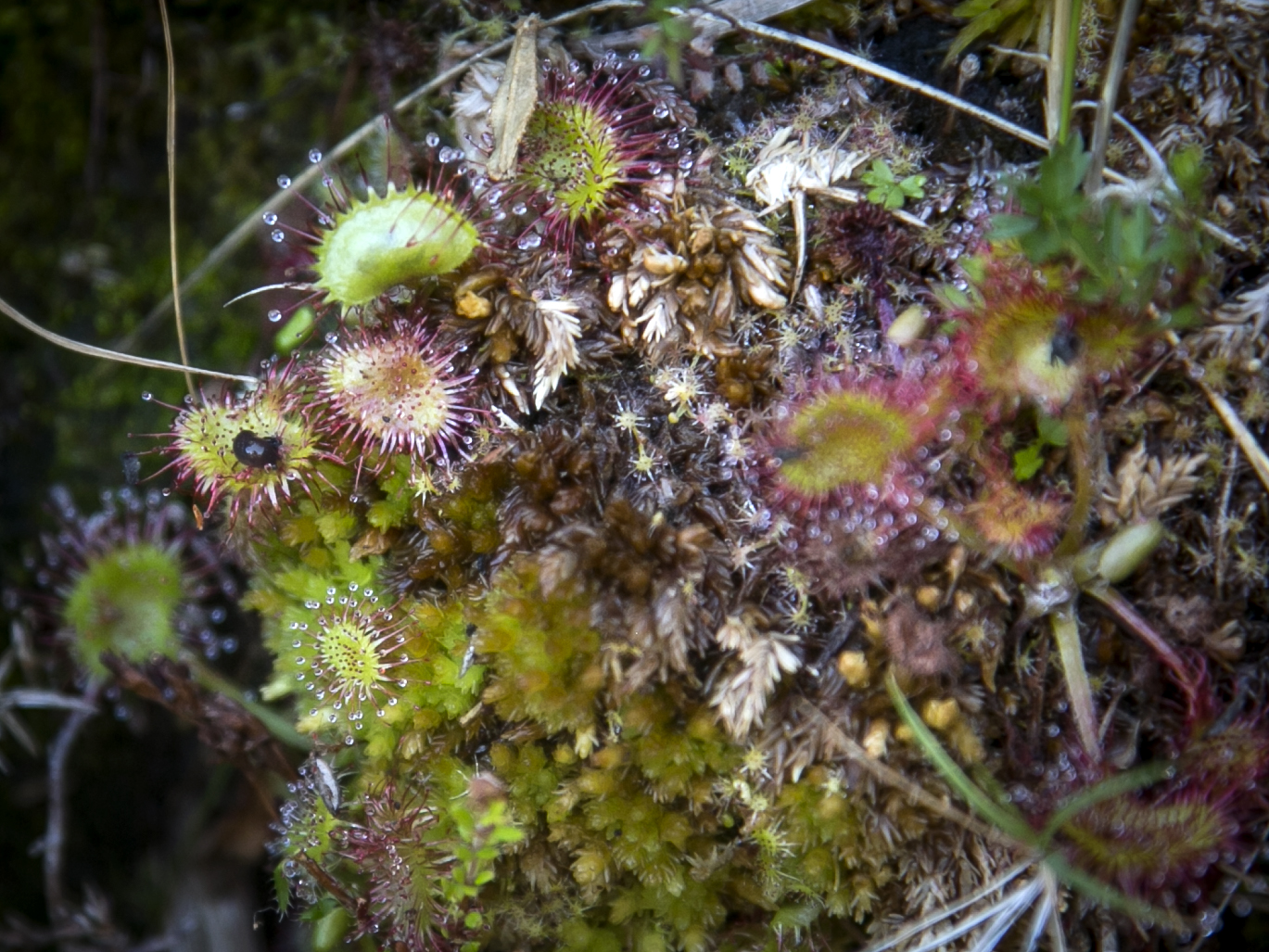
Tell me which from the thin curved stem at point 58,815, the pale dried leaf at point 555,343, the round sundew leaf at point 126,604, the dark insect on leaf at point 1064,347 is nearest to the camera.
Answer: the dark insect on leaf at point 1064,347

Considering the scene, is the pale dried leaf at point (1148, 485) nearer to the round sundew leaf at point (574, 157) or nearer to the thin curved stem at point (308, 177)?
the round sundew leaf at point (574, 157)

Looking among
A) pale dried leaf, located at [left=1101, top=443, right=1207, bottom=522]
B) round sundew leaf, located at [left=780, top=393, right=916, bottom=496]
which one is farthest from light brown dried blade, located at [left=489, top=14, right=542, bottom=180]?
pale dried leaf, located at [left=1101, top=443, right=1207, bottom=522]

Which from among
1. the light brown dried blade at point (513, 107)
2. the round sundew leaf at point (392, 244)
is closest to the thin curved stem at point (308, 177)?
the light brown dried blade at point (513, 107)

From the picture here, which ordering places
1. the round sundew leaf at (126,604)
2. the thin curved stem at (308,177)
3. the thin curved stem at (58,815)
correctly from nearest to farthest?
1. the thin curved stem at (308,177)
2. the round sundew leaf at (126,604)
3. the thin curved stem at (58,815)

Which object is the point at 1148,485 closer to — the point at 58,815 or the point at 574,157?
the point at 574,157

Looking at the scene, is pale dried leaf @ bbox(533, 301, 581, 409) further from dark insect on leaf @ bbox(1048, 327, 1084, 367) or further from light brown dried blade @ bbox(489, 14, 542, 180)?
dark insect on leaf @ bbox(1048, 327, 1084, 367)

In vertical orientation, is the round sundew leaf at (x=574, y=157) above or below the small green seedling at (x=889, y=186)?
above

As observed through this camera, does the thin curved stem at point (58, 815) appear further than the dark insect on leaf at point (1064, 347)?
Yes
